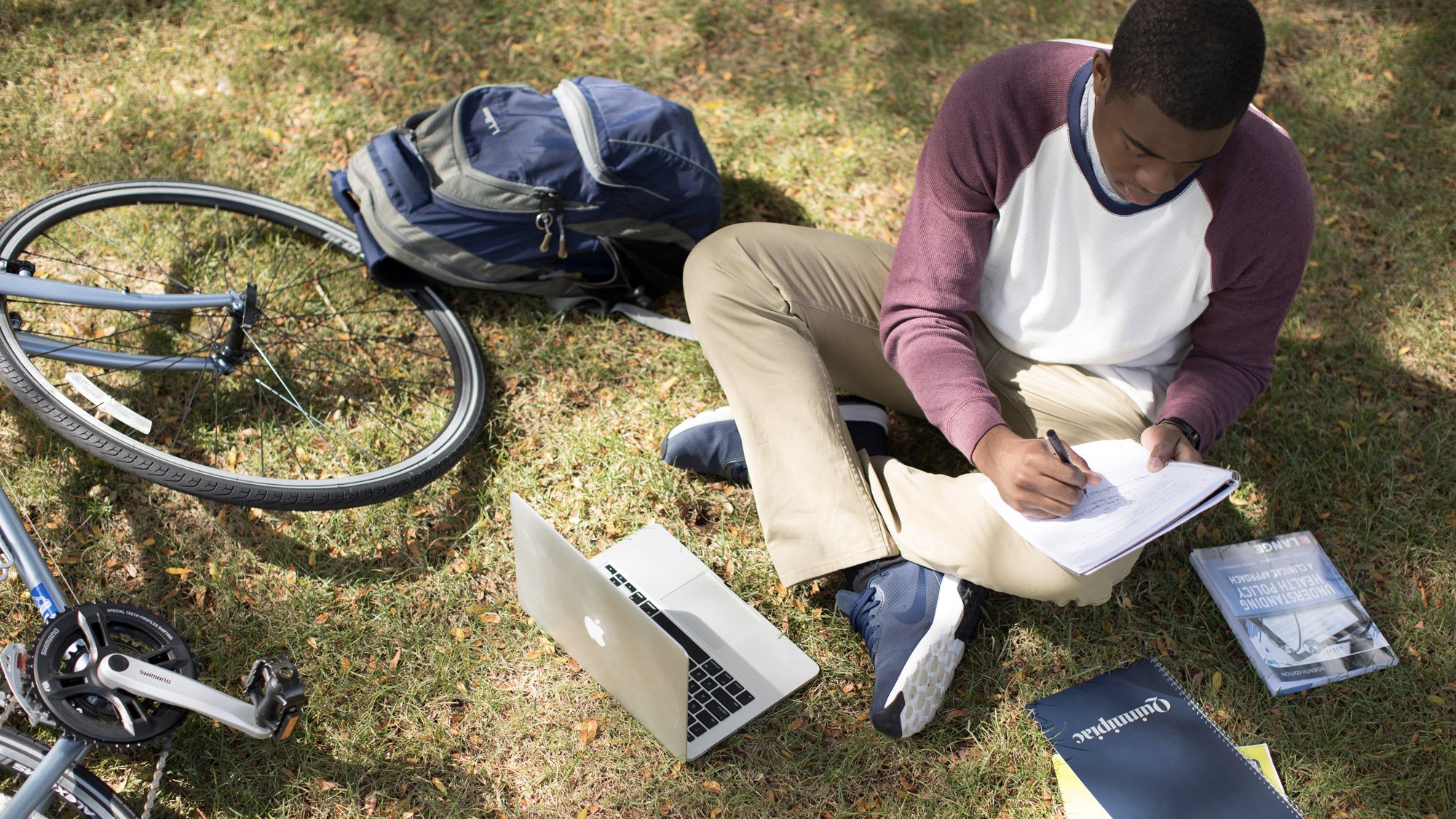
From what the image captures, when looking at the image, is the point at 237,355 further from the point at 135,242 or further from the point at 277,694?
the point at 277,694

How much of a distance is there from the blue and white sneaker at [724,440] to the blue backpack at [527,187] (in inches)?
25.4

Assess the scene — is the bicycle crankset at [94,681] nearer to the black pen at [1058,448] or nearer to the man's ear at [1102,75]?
the black pen at [1058,448]

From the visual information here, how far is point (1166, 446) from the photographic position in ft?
7.89

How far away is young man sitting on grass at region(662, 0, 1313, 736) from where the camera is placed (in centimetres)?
229

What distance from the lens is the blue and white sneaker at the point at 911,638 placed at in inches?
97.3

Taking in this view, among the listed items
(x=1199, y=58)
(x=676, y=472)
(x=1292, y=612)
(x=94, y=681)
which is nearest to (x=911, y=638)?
(x=676, y=472)

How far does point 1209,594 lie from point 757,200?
6.55ft

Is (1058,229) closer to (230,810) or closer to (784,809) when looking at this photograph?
(784,809)

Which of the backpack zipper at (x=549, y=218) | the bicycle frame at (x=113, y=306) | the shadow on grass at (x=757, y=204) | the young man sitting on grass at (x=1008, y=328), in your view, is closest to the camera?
the young man sitting on grass at (x=1008, y=328)

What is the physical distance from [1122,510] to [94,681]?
88.0 inches

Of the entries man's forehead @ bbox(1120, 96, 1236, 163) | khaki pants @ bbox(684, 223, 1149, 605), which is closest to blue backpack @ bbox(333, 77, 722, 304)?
khaki pants @ bbox(684, 223, 1149, 605)

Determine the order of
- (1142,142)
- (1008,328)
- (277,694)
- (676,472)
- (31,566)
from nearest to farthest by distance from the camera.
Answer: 1. (1142,142)
2. (277,694)
3. (31,566)
4. (1008,328)
5. (676,472)

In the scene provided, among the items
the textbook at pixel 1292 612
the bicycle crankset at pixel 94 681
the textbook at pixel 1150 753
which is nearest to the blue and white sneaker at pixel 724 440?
the textbook at pixel 1150 753

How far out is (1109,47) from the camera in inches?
92.2
